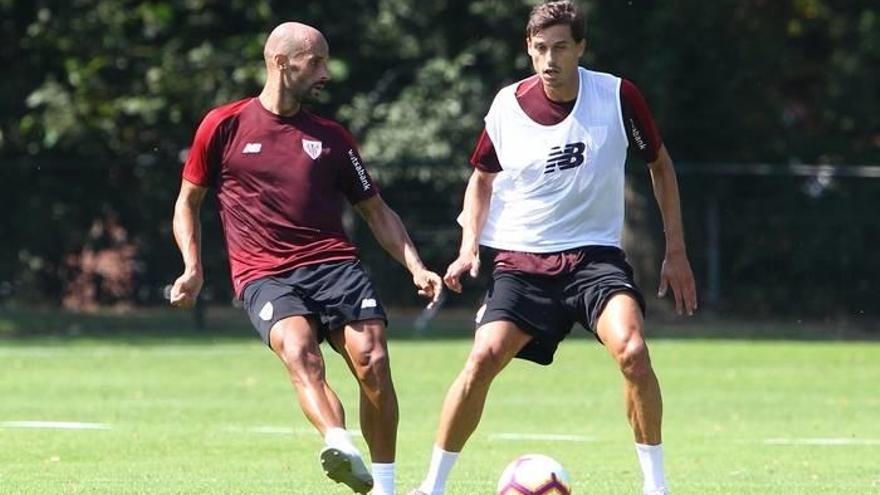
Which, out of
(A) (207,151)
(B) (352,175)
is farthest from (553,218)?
(A) (207,151)

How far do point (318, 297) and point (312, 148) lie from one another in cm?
72

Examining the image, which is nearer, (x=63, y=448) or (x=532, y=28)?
(x=532, y=28)

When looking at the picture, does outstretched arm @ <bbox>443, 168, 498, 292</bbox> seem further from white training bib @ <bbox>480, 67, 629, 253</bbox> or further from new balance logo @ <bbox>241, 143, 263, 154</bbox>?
new balance logo @ <bbox>241, 143, 263, 154</bbox>

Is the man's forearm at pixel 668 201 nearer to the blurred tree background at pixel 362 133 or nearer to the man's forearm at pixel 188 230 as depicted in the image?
the man's forearm at pixel 188 230

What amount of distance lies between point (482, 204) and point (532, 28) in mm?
918

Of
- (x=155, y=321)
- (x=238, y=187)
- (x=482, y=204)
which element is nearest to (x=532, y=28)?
(x=482, y=204)

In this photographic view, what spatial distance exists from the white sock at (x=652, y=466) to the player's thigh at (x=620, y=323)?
1.61 feet

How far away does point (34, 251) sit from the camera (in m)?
27.0

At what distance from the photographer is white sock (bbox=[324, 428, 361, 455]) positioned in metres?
8.45

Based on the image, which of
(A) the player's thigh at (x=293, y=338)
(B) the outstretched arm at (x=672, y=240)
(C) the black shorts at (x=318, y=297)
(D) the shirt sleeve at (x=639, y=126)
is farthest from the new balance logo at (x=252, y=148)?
(B) the outstretched arm at (x=672, y=240)

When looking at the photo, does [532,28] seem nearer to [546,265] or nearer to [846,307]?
[546,265]

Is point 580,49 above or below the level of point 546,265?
above

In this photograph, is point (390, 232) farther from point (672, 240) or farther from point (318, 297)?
point (672, 240)

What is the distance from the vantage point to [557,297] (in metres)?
9.29
